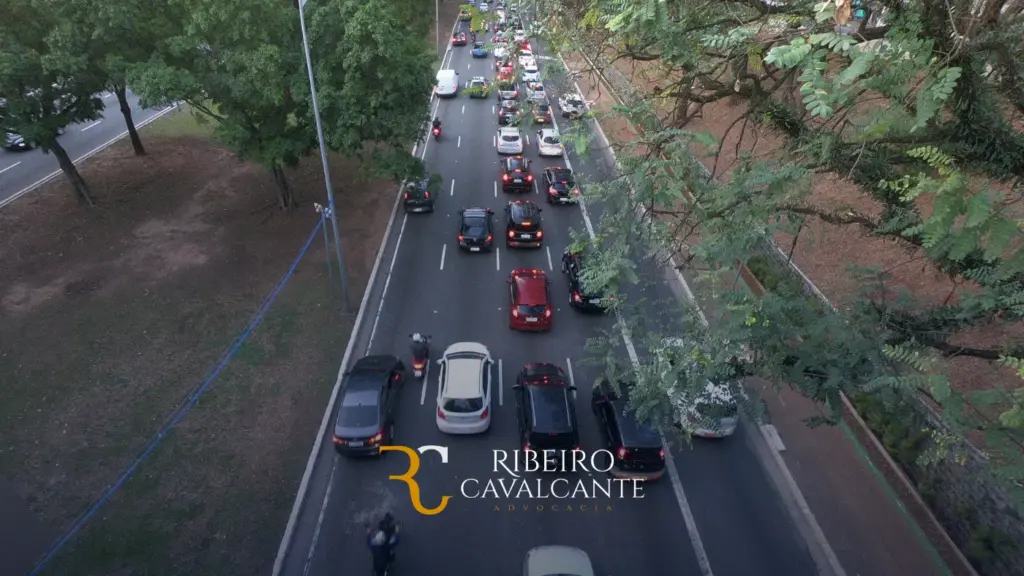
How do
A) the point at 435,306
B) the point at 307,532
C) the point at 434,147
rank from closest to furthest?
1. the point at 307,532
2. the point at 435,306
3. the point at 434,147

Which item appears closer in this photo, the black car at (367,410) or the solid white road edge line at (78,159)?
the black car at (367,410)

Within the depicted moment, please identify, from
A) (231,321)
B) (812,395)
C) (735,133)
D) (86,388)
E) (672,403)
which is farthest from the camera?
(735,133)

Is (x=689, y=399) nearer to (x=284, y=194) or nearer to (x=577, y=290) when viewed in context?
(x=577, y=290)

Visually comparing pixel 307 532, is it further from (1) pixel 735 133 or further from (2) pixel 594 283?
(1) pixel 735 133

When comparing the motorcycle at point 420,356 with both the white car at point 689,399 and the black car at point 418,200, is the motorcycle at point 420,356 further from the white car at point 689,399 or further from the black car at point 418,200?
the black car at point 418,200

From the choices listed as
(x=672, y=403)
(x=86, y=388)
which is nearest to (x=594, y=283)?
(x=672, y=403)

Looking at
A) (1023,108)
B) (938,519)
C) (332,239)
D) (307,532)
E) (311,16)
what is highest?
(311,16)

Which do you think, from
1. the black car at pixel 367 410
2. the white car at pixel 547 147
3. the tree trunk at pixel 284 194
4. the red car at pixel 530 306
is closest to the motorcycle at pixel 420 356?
the black car at pixel 367 410
